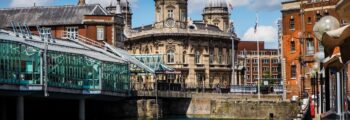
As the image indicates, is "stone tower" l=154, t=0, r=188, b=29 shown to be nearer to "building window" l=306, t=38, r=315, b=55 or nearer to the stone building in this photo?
the stone building

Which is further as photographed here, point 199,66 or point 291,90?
point 199,66

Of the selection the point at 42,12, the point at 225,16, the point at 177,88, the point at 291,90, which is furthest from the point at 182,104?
the point at 225,16

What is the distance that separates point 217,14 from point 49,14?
71181 mm

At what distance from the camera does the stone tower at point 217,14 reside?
179250 millimetres

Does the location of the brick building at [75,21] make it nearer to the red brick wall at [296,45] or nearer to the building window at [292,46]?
the red brick wall at [296,45]

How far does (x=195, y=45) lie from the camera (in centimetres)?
14850

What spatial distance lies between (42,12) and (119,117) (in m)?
29.6

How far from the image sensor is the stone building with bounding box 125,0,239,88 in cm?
14588

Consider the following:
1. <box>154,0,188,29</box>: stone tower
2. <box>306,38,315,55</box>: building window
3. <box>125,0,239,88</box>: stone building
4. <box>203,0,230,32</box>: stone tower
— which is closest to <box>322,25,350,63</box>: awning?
<box>306,38,315,55</box>: building window

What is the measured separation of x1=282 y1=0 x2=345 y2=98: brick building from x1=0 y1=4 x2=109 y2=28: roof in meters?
32.6

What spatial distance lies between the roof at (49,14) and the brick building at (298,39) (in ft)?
107

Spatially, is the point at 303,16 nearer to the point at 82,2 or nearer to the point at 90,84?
the point at 90,84

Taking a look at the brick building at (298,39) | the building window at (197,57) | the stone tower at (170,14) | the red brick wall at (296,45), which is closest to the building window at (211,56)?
the building window at (197,57)

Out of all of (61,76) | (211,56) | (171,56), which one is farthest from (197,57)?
(61,76)
